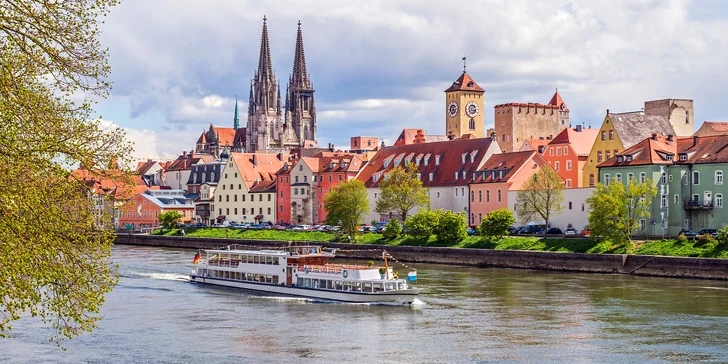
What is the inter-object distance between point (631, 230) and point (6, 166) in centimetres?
6242

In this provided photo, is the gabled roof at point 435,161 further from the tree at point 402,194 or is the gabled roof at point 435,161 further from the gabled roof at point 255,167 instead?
the gabled roof at point 255,167

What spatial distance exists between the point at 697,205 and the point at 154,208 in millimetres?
77363

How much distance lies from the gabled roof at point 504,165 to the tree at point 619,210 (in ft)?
59.1

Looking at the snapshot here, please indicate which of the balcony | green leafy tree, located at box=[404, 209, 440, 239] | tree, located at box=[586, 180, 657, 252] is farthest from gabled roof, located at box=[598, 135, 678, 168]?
green leafy tree, located at box=[404, 209, 440, 239]

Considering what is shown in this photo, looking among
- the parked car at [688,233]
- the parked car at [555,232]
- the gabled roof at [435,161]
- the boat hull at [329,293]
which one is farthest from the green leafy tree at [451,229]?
the boat hull at [329,293]

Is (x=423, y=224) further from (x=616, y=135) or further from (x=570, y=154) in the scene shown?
(x=570, y=154)

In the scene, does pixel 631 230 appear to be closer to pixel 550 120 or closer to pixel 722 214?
pixel 722 214

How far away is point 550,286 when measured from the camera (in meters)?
59.2

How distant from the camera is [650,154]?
7806cm

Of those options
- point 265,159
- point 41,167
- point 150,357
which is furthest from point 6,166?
point 265,159

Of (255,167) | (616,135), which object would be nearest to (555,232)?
(616,135)

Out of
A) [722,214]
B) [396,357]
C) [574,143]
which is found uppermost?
[574,143]

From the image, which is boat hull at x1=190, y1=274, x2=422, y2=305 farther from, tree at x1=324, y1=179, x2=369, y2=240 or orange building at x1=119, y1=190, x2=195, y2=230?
orange building at x1=119, y1=190, x2=195, y2=230

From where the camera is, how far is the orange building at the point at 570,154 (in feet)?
346
